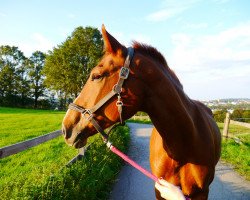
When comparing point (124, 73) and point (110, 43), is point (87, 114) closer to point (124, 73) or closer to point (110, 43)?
point (124, 73)

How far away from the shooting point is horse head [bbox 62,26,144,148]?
2717 mm

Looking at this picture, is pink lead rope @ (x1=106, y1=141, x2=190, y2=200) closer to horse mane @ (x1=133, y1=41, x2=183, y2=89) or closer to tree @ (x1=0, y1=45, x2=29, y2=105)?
horse mane @ (x1=133, y1=41, x2=183, y2=89)

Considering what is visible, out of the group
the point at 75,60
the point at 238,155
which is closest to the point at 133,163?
the point at 238,155

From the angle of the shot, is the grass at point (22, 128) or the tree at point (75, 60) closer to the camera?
the grass at point (22, 128)

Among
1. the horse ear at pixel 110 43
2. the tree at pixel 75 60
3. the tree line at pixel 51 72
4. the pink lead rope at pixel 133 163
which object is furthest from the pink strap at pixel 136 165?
the tree at pixel 75 60

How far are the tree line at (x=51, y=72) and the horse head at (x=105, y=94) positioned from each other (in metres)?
33.9

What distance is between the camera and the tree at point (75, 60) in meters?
44.7

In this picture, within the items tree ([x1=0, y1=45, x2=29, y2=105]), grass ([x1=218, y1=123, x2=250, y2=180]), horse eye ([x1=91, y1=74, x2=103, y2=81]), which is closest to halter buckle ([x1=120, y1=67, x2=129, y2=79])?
horse eye ([x1=91, y1=74, x2=103, y2=81])

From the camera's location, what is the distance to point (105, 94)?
272 cm

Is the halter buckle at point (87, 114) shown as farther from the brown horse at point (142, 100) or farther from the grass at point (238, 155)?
the grass at point (238, 155)

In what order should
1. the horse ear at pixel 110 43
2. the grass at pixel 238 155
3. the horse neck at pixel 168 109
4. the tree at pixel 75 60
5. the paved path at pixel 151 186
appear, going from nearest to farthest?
the horse ear at pixel 110 43 < the horse neck at pixel 168 109 < the paved path at pixel 151 186 < the grass at pixel 238 155 < the tree at pixel 75 60

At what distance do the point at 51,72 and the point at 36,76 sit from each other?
16.0 metres

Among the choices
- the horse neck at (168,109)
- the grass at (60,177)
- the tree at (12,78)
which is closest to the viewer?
the horse neck at (168,109)

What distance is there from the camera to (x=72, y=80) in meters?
45.2
